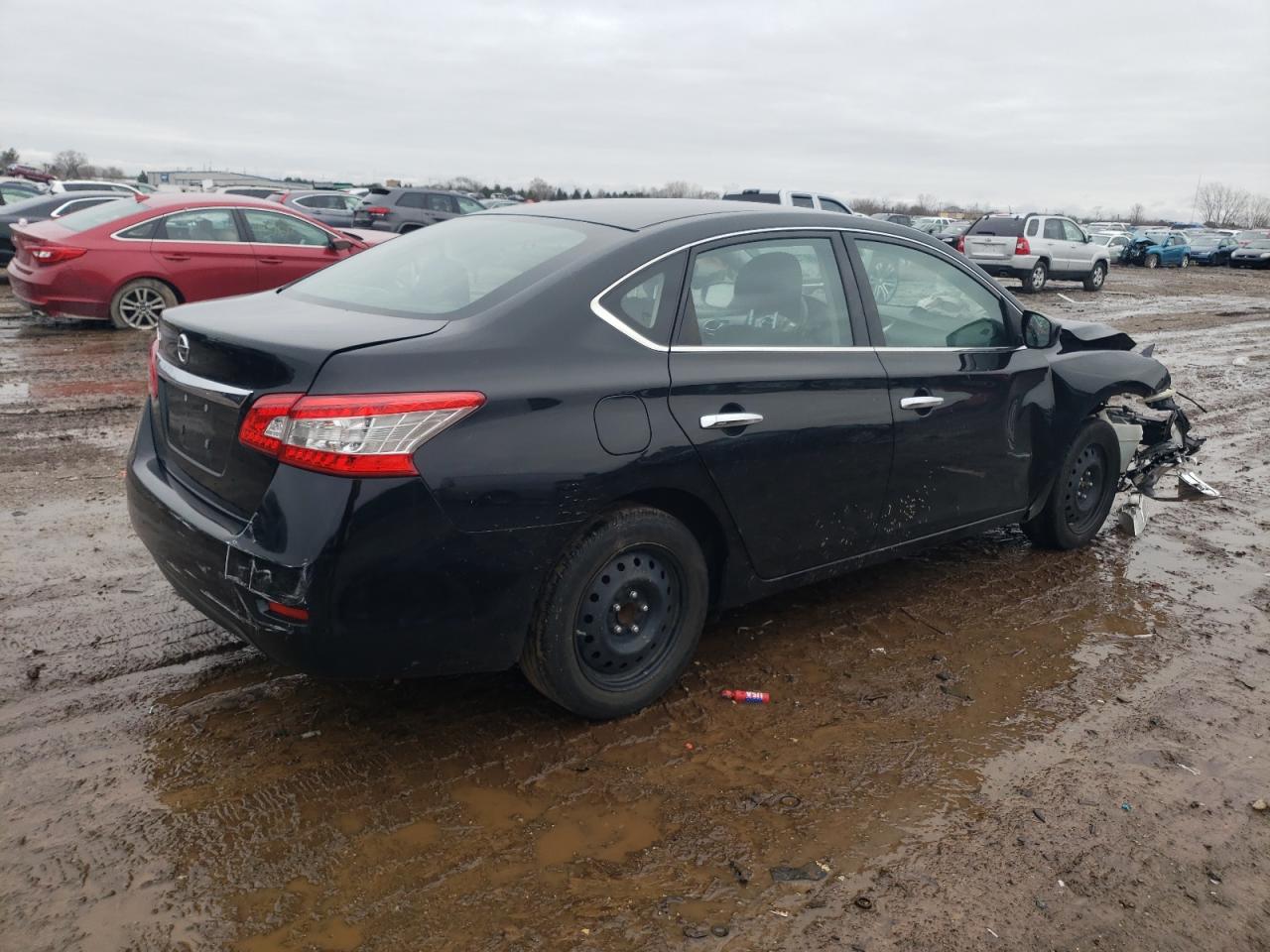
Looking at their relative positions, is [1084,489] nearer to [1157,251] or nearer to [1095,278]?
[1095,278]

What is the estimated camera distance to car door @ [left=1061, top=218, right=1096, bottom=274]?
2344 centimetres

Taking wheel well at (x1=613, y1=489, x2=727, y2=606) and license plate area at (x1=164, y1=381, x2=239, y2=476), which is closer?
license plate area at (x1=164, y1=381, x2=239, y2=476)

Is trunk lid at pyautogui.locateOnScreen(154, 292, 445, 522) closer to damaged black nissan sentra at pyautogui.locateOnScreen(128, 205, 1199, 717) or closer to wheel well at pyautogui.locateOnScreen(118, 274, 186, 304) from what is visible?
damaged black nissan sentra at pyautogui.locateOnScreen(128, 205, 1199, 717)

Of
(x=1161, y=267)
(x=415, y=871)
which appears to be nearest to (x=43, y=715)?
(x=415, y=871)

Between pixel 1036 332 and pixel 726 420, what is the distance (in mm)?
2165

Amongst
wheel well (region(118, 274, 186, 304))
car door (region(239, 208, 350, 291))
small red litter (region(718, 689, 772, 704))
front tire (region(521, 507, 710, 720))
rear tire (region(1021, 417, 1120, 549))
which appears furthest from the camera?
car door (region(239, 208, 350, 291))

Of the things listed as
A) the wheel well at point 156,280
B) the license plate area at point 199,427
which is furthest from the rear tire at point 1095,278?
the license plate area at point 199,427

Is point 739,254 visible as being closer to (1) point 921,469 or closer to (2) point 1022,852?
(1) point 921,469

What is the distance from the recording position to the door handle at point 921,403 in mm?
4125

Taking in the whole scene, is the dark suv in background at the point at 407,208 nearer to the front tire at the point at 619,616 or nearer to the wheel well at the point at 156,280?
the wheel well at the point at 156,280

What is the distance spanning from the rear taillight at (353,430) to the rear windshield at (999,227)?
22.3 metres

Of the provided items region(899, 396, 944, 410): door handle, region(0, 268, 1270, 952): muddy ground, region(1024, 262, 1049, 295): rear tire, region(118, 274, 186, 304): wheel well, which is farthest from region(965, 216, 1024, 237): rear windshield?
region(899, 396, 944, 410): door handle

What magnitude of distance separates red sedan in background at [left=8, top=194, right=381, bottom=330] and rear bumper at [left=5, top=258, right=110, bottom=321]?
0.03 ft

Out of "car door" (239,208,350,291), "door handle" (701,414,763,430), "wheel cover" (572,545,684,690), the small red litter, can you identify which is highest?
"car door" (239,208,350,291)
